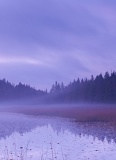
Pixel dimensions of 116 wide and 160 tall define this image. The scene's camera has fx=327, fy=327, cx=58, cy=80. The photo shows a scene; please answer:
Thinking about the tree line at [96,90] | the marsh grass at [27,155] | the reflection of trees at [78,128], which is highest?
the tree line at [96,90]

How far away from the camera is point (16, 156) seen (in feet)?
47.3

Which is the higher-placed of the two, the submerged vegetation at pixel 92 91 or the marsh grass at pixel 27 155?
the submerged vegetation at pixel 92 91

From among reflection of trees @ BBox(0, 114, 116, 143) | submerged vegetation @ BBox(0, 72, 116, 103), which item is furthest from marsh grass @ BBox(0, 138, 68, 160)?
submerged vegetation @ BBox(0, 72, 116, 103)

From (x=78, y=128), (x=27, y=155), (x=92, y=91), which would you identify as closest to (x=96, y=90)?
(x=92, y=91)

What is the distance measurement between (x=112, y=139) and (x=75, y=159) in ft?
21.0

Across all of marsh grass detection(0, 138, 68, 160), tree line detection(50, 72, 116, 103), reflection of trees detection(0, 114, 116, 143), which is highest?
tree line detection(50, 72, 116, 103)

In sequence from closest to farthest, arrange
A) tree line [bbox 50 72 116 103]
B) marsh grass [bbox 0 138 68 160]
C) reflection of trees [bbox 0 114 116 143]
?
marsh grass [bbox 0 138 68 160] → reflection of trees [bbox 0 114 116 143] → tree line [bbox 50 72 116 103]

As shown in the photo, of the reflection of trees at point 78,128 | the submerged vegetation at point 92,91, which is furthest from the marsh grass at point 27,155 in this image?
the submerged vegetation at point 92,91

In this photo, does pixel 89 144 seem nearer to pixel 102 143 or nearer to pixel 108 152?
pixel 102 143

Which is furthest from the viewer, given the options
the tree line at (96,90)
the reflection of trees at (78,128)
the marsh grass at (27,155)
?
the tree line at (96,90)

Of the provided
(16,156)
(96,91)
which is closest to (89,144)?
(16,156)

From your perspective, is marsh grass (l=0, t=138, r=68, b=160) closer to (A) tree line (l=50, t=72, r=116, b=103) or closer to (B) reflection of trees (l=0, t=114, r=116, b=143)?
(B) reflection of trees (l=0, t=114, r=116, b=143)

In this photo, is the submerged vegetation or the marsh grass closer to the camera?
the marsh grass

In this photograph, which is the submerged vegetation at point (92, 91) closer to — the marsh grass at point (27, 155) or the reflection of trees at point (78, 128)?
the reflection of trees at point (78, 128)
